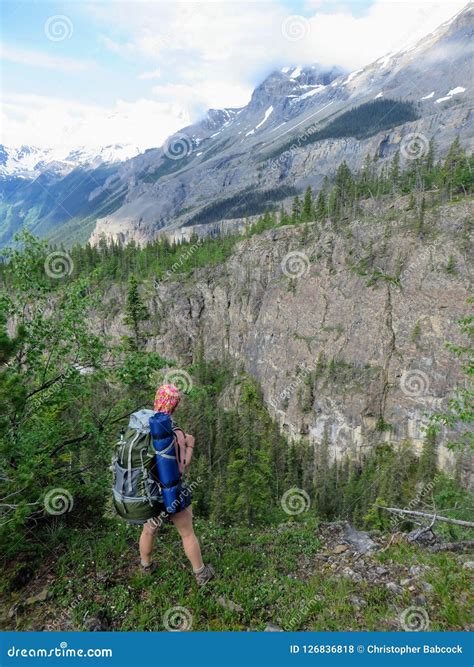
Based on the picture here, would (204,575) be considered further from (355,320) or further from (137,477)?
(355,320)

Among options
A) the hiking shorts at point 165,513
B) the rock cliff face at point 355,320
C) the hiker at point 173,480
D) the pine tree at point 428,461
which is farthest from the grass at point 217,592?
the pine tree at point 428,461

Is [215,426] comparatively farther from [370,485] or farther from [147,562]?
[147,562]

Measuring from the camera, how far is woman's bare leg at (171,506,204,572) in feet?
17.4

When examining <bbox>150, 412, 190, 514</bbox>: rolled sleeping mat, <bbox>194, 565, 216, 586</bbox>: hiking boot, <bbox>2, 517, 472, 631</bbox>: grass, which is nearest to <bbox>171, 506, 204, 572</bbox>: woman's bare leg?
<bbox>194, 565, 216, 586</bbox>: hiking boot

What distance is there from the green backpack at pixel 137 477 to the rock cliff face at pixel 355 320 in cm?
6153

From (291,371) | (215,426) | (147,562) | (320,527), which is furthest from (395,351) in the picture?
(147,562)

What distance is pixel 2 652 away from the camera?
4.76 m

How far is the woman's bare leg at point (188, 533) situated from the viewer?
209 inches

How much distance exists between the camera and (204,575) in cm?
571

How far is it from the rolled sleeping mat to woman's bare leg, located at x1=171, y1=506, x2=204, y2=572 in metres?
0.34

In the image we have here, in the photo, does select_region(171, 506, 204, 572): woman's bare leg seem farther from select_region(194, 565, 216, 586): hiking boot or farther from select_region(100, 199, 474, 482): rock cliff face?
select_region(100, 199, 474, 482): rock cliff face

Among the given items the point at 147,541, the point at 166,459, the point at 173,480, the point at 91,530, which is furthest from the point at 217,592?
the point at 91,530

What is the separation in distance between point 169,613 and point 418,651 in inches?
132

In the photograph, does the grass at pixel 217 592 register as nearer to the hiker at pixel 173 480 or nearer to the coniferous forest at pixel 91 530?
the coniferous forest at pixel 91 530
